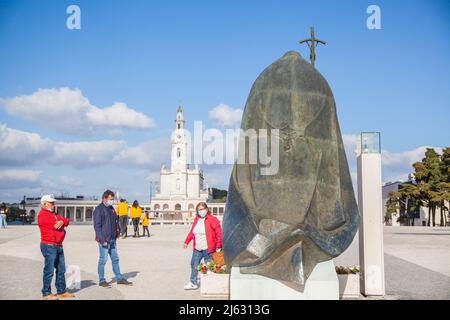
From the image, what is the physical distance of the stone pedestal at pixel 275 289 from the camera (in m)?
7.62

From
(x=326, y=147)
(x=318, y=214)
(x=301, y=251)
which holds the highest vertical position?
(x=326, y=147)

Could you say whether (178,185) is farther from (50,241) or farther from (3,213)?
(50,241)

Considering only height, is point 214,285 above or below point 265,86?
below

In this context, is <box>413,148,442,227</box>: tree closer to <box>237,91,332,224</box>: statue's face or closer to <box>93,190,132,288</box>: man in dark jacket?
<box>93,190,132,288</box>: man in dark jacket

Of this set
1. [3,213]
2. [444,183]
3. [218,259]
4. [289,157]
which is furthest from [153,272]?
[444,183]

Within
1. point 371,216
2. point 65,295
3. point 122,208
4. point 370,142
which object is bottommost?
point 65,295

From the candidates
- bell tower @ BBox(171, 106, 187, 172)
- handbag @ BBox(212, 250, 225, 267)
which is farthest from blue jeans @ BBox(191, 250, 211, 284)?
bell tower @ BBox(171, 106, 187, 172)

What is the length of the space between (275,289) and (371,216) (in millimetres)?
Result: 2612

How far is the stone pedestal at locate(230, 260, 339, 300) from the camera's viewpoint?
7621 millimetres

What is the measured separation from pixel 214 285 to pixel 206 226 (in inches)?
56.5

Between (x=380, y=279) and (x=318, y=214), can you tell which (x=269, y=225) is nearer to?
(x=318, y=214)

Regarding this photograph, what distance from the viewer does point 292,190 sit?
786 cm
